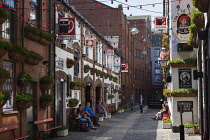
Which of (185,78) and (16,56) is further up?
(16,56)

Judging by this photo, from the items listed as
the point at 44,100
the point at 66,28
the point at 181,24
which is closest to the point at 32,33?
the point at 44,100

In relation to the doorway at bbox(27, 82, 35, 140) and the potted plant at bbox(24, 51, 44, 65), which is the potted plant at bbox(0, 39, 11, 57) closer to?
the potted plant at bbox(24, 51, 44, 65)

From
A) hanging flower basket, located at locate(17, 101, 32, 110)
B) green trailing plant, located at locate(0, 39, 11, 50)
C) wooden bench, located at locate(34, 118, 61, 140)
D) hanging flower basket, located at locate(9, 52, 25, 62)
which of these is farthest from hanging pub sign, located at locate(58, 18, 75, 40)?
green trailing plant, located at locate(0, 39, 11, 50)

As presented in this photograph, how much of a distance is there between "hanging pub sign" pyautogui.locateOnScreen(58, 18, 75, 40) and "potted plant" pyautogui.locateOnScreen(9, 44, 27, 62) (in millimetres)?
4441

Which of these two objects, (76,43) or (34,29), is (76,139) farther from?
(76,43)

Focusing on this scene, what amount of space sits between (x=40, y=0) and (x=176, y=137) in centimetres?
778

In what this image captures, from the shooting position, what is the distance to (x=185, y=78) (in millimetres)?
17062

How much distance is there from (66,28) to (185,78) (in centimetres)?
592

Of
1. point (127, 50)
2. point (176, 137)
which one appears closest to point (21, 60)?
point (176, 137)

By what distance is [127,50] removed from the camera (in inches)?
1799

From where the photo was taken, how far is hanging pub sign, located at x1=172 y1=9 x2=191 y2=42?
16906 millimetres

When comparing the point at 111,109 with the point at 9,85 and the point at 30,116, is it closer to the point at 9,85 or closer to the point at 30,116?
the point at 30,116

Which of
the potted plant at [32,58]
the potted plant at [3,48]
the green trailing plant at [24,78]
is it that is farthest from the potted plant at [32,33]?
the potted plant at [3,48]

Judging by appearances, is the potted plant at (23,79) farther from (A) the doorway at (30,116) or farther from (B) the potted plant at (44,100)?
(B) the potted plant at (44,100)
